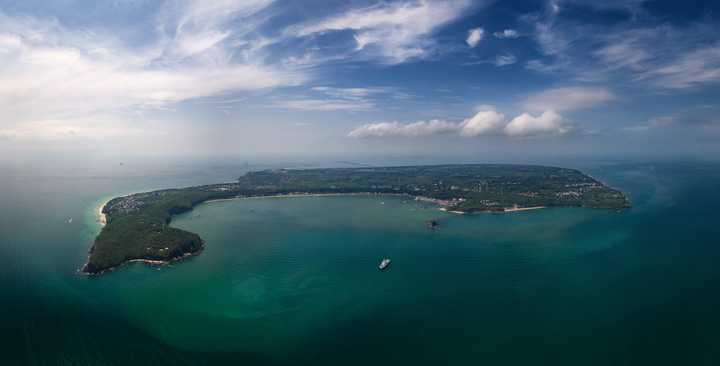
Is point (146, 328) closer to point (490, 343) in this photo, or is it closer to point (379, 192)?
point (490, 343)

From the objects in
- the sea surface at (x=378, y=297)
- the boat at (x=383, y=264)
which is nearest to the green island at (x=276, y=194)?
the sea surface at (x=378, y=297)

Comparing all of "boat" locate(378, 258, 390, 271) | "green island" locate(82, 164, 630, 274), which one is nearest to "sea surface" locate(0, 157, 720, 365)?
"boat" locate(378, 258, 390, 271)

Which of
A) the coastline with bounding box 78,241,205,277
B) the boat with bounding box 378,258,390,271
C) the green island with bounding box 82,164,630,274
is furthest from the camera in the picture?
the green island with bounding box 82,164,630,274

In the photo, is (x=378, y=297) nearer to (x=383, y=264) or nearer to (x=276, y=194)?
(x=383, y=264)

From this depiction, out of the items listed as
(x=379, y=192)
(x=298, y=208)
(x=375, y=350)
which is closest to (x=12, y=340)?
(x=375, y=350)

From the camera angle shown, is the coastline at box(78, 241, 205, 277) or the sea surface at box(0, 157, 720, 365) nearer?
the sea surface at box(0, 157, 720, 365)

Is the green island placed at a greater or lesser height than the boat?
greater

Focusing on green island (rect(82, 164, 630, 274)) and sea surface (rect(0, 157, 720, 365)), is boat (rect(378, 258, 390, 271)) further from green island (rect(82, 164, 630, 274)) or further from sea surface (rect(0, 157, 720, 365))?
green island (rect(82, 164, 630, 274))
